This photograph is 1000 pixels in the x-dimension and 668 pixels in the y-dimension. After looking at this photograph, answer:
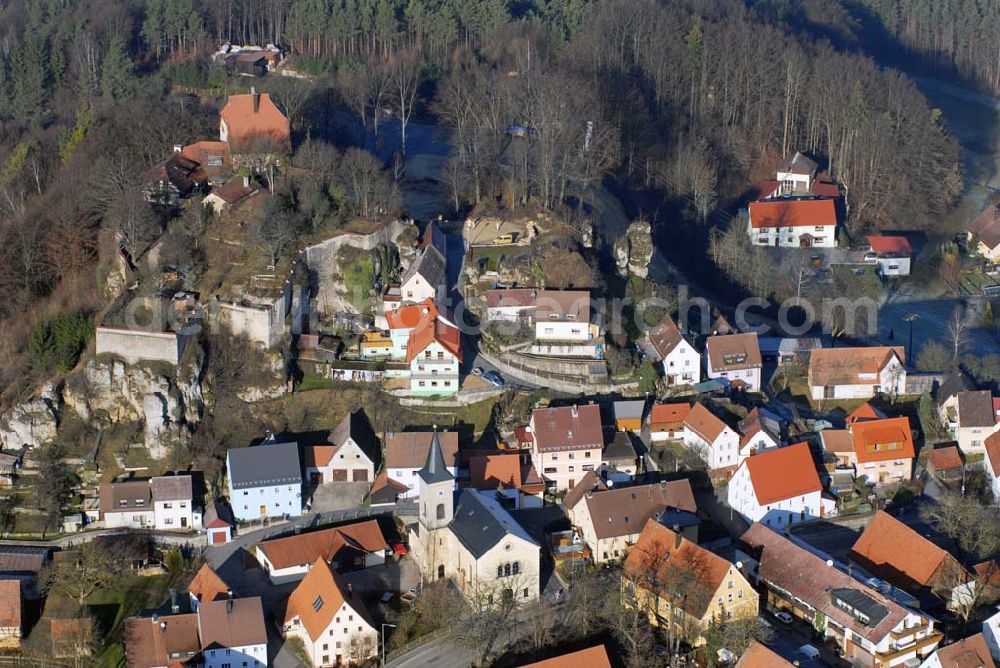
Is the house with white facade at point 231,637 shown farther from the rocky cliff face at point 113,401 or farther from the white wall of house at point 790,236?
the white wall of house at point 790,236

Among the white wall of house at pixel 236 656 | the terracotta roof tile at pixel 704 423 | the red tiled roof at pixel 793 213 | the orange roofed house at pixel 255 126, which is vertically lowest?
the white wall of house at pixel 236 656

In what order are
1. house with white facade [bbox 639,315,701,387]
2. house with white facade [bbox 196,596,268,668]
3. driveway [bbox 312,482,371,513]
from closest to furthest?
1. house with white facade [bbox 196,596,268,668]
2. driveway [bbox 312,482,371,513]
3. house with white facade [bbox 639,315,701,387]

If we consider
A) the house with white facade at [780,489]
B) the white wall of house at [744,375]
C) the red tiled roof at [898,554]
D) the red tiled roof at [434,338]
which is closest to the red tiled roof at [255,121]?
the red tiled roof at [434,338]

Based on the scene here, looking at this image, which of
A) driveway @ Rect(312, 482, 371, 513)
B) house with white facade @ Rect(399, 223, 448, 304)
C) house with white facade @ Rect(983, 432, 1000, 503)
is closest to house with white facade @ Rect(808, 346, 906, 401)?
house with white facade @ Rect(983, 432, 1000, 503)

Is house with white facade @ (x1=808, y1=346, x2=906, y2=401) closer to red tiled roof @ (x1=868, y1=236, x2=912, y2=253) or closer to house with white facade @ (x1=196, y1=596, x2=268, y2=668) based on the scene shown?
red tiled roof @ (x1=868, y1=236, x2=912, y2=253)

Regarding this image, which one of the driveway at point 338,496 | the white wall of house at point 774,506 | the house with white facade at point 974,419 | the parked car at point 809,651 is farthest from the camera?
the house with white facade at point 974,419

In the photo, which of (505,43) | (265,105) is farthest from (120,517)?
(505,43)
